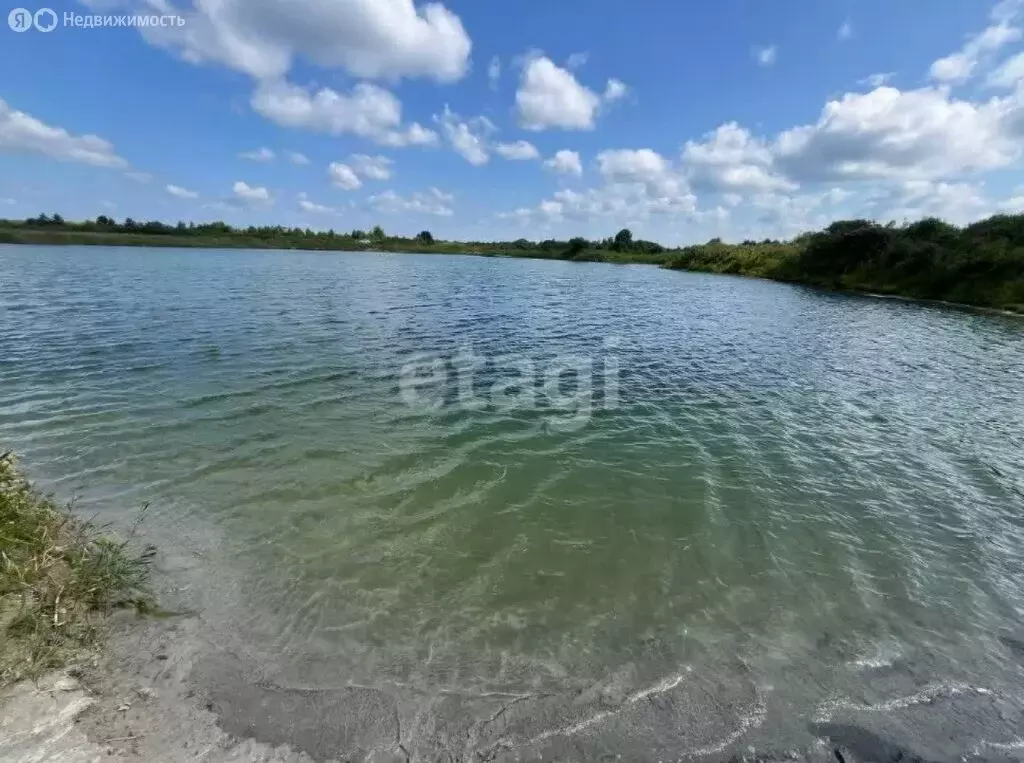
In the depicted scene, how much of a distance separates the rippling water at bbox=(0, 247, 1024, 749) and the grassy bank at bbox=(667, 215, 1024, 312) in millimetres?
37935

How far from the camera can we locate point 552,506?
348 inches

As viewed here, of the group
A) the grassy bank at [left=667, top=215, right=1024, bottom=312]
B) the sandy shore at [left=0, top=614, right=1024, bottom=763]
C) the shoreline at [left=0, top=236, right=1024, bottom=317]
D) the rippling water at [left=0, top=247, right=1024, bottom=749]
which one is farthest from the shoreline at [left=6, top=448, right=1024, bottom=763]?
the grassy bank at [left=667, top=215, right=1024, bottom=312]

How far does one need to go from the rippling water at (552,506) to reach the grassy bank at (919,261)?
124 ft

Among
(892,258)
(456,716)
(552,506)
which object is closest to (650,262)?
(892,258)

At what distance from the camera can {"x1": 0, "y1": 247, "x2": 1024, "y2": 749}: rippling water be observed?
5.86m

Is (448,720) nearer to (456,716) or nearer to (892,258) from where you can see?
(456,716)

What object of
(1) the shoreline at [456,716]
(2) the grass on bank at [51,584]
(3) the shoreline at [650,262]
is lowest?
(1) the shoreline at [456,716]

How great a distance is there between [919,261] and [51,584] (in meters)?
73.0

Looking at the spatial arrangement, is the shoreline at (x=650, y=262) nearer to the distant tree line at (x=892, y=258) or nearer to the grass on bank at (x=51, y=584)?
the distant tree line at (x=892, y=258)

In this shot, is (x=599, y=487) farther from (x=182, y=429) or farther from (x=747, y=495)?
(x=182, y=429)

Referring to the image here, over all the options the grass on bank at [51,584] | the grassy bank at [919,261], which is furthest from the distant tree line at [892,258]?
the grass on bank at [51,584]

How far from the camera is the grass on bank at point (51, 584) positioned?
15.4ft

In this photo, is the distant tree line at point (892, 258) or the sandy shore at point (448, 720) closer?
the sandy shore at point (448, 720)

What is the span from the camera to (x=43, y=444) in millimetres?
10234
